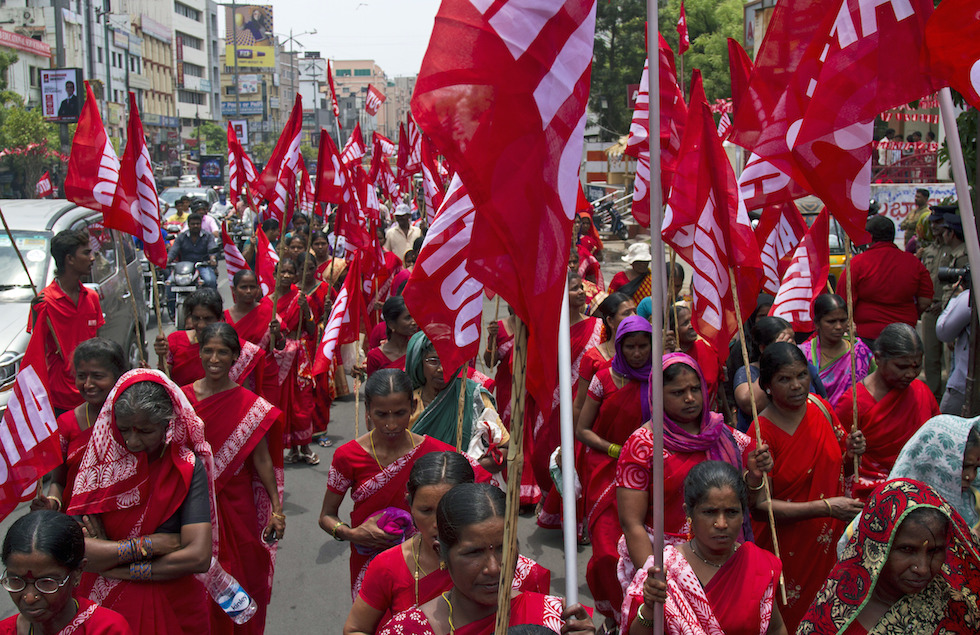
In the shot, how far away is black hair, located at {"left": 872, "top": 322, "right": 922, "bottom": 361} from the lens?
441 centimetres

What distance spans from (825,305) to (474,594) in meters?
3.49

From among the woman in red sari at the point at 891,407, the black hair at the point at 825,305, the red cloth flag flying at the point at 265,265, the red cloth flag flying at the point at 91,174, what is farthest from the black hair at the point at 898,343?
the red cloth flag flying at the point at 265,265

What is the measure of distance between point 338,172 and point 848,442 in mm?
5934

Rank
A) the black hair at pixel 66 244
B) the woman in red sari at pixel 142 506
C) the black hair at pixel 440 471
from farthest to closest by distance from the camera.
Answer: the black hair at pixel 66 244 < the woman in red sari at pixel 142 506 < the black hair at pixel 440 471

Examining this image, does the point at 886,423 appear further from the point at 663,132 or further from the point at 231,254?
the point at 231,254

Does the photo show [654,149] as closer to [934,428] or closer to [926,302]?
[934,428]

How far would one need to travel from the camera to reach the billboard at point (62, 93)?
834 inches

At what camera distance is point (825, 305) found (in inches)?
214

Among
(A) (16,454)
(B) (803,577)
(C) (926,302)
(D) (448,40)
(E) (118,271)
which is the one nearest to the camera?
(D) (448,40)

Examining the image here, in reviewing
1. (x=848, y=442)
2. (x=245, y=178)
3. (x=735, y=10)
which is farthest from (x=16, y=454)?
(x=735, y=10)

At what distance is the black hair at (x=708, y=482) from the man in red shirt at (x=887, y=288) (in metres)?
4.41

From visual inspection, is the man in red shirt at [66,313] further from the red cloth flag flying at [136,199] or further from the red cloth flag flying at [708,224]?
the red cloth flag flying at [708,224]

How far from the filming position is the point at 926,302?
7.47 meters

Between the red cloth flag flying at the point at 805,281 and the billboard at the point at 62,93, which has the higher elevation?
the billboard at the point at 62,93
